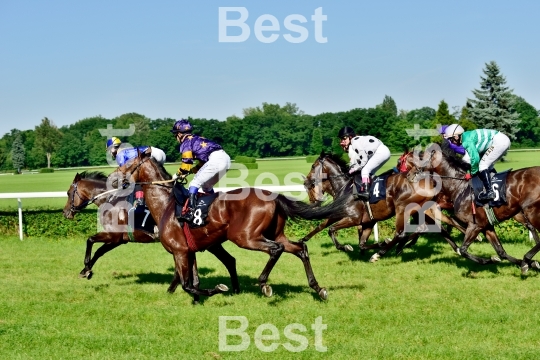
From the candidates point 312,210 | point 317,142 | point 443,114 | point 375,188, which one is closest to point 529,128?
point 443,114

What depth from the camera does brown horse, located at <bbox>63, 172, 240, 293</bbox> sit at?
280 inches

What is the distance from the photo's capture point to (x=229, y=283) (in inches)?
302

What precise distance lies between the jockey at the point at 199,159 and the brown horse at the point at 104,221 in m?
0.74

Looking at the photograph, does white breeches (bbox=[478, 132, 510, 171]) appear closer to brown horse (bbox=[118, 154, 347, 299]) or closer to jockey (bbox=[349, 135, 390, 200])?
jockey (bbox=[349, 135, 390, 200])

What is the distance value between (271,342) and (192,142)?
256 cm

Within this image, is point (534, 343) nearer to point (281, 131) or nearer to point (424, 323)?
point (424, 323)

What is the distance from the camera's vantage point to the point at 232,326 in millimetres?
5391

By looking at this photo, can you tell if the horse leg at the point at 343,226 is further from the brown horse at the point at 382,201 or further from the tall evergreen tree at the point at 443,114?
the tall evergreen tree at the point at 443,114

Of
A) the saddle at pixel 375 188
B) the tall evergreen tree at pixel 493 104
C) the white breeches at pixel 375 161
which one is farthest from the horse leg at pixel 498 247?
the tall evergreen tree at pixel 493 104

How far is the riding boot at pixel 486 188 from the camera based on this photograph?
24.6 ft

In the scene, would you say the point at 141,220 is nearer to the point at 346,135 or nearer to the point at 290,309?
the point at 290,309

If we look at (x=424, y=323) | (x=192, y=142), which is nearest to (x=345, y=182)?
(x=192, y=142)

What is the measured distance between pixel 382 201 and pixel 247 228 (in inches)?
131

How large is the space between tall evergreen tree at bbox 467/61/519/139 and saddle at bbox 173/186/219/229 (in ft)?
134
